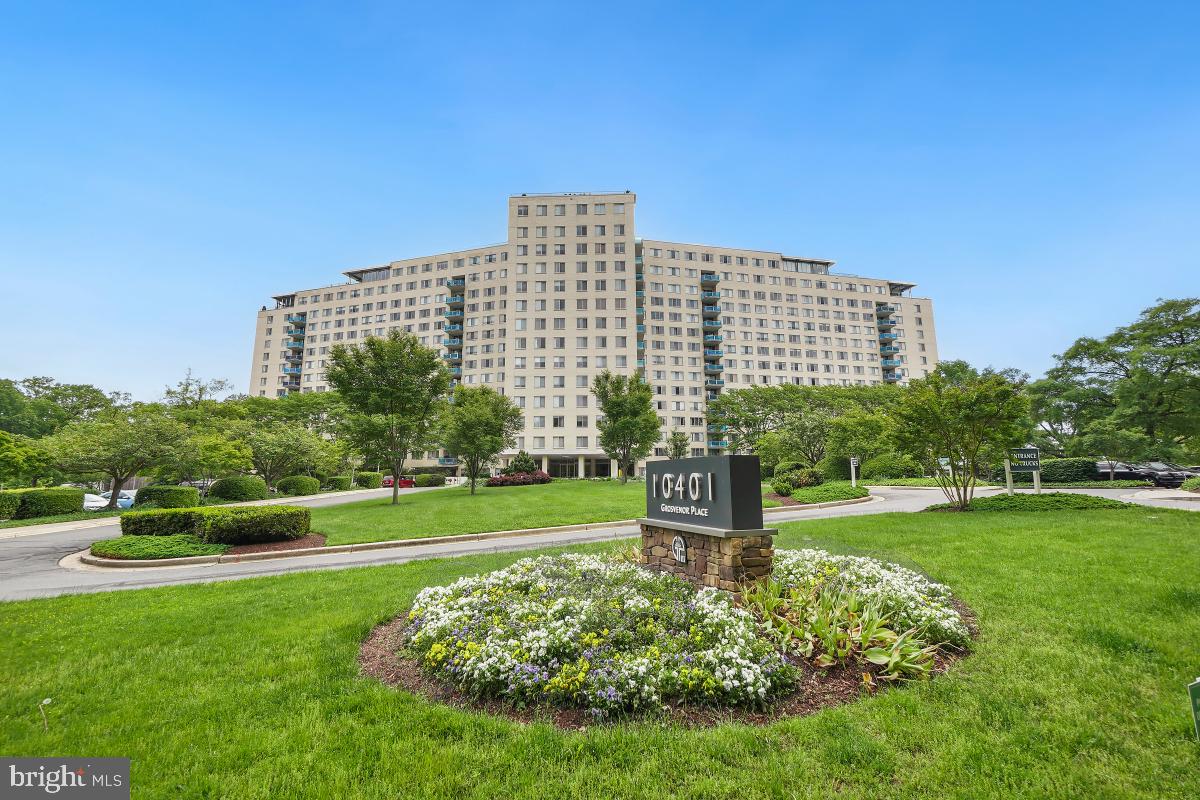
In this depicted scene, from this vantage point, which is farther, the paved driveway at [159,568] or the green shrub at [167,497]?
the green shrub at [167,497]

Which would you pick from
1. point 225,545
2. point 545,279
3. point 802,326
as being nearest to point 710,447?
point 802,326

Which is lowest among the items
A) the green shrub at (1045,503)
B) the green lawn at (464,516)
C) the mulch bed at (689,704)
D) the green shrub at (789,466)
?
the mulch bed at (689,704)

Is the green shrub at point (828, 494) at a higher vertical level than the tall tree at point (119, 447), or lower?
lower

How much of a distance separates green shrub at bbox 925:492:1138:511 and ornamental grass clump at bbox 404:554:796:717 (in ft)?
45.2

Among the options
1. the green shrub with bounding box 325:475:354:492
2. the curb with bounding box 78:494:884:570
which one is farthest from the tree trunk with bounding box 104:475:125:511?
the green shrub with bounding box 325:475:354:492

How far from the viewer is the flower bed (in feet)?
14.6

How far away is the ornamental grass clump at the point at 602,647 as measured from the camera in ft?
14.5

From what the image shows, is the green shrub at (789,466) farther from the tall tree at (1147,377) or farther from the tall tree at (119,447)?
the tall tree at (119,447)

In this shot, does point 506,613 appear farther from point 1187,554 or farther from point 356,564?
point 1187,554

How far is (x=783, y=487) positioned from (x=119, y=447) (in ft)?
101

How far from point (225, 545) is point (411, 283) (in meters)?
78.2

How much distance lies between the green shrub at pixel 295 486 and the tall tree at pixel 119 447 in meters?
12.1

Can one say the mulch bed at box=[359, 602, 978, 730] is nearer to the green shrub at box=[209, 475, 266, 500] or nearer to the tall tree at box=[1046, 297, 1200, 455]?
the green shrub at box=[209, 475, 266, 500]

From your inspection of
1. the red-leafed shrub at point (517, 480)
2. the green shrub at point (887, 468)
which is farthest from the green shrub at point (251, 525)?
the green shrub at point (887, 468)
